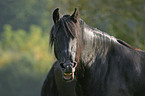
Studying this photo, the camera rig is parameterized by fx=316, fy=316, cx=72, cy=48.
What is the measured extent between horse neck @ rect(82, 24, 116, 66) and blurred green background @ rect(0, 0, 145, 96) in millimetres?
645

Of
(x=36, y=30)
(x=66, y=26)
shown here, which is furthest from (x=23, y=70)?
(x=66, y=26)

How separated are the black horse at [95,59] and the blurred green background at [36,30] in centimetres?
63

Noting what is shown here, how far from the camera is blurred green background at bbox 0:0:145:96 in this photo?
18219 mm

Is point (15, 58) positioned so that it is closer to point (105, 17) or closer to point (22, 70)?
point (22, 70)

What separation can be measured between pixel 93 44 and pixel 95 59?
8.7 inches

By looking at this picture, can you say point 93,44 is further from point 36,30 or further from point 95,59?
point 36,30

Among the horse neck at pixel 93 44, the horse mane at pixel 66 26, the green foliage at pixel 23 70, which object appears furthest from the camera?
the green foliage at pixel 23 70

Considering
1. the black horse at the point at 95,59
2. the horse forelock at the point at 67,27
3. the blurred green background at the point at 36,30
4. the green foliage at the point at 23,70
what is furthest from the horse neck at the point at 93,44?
the green foliage at the point at 23,70

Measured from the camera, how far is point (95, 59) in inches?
181

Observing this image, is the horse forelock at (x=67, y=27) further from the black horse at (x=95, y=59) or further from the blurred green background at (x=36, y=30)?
the blurred green background at (x=36, y=30)

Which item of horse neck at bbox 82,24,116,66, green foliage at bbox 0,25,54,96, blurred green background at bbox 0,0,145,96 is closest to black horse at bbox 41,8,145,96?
horse neck at bbox 82,24,116,66

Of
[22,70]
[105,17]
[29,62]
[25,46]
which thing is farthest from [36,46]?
[105,17]

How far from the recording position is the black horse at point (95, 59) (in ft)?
14.1

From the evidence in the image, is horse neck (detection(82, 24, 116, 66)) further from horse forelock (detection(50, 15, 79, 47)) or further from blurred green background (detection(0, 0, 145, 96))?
blurred green background (detection(0, 0, 145, 96))
